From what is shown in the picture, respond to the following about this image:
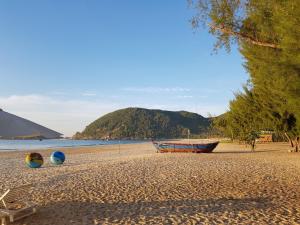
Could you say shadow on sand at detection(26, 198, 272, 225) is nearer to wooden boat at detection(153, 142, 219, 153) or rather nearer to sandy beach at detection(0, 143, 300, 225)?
sandy beach at detection(0, 143, 300, 225)

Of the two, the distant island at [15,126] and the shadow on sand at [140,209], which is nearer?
the shadow on sand at [140,209]

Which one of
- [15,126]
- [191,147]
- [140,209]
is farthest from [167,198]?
[191,147]

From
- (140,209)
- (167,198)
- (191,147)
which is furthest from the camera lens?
(191,147)

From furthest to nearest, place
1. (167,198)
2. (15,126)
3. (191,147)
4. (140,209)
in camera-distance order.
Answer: (191,147) < (167,198) < (15,126) < (140,209)

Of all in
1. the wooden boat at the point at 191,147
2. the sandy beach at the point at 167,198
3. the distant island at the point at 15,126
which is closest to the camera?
the sandy beach at the point at 167,198

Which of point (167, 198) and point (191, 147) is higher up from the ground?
point (191, 147)

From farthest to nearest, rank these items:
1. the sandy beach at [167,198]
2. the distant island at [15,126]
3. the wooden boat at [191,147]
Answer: the wooden boat at [191,147], the distant island at [15,126], the sandy beach at [167,198]

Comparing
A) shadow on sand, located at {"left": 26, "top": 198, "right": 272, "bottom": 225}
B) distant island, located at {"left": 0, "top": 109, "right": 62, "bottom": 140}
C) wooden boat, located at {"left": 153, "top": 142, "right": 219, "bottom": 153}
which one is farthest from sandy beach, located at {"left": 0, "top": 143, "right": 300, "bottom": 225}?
wooden boat, located at {"left": 153, "top": 142, "right": 219, "bottom": 153}

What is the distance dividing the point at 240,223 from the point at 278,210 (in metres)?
1.94

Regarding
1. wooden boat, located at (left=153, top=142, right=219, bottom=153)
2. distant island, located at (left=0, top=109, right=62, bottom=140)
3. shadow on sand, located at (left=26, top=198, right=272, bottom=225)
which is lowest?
shadow on sand, located at (left=26, top=198, right=272, bottom=225)

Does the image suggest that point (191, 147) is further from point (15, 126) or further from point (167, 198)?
point (15, 126)

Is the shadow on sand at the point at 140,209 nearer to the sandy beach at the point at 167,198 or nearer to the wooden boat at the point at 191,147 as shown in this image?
the sandy beach at the point at 167,198

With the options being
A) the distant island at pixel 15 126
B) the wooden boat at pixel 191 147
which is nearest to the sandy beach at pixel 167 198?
the distant island at pixel 15 126

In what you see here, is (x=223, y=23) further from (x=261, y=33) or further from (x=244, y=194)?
(x=244, y=194)
